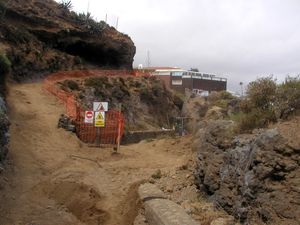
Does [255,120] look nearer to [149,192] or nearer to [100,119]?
[149,192]

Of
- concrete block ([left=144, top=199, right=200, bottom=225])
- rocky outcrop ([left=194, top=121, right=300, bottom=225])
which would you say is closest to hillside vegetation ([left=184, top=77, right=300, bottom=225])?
rocky outcrop ([left=194, top=121, right=300, bottom=225])

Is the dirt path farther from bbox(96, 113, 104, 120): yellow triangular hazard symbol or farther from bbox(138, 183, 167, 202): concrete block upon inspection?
bbox(96, 113, 104, 120): yellow triangular hazard symbol

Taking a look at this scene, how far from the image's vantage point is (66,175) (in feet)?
50.9

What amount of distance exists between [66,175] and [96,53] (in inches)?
1173

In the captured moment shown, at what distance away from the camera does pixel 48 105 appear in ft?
86.0

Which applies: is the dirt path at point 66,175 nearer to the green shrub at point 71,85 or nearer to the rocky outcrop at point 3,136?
the rocky outcrop at point 3,136

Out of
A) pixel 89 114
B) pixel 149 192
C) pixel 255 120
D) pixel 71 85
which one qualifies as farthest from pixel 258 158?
pixel 71 85

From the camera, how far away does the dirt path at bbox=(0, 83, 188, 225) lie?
12727 millimetres

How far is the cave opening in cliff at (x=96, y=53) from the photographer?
1667 inches

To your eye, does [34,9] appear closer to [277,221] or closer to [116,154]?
[116,154]

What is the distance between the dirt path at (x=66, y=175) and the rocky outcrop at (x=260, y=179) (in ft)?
10.2

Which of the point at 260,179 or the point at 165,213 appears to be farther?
the point at 165,213

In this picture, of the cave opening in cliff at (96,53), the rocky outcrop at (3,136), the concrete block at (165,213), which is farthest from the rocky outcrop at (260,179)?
the cave opening in cliff at (96,53)

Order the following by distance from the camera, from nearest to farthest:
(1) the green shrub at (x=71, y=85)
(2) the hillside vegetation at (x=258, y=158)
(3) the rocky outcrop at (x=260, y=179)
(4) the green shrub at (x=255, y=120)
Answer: (3) the rocky outcrop at (x=260, y=179) < (2) the hillside vegetation at (x=258, y=158) < (4) the green shrub at (x=255, y=120) < (1) the green shrub at (x=71, y=85)
